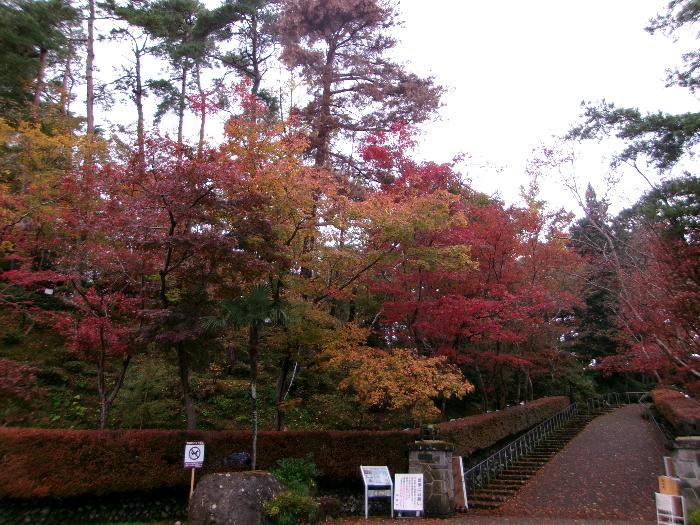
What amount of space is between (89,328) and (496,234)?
38.3 feet

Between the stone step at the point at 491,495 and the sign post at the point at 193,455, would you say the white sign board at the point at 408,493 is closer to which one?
the stone step at the point at 491,495

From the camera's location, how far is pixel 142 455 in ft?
30.6

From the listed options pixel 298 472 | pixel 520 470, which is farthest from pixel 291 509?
pixel 520 470

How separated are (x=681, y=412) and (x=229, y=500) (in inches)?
544

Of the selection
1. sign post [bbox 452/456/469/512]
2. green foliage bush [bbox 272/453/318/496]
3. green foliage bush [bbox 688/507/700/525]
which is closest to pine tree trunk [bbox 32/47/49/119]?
green foliage bush [bbox 272/453/318/496]

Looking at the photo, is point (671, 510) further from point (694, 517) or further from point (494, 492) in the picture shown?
point (494, 492)

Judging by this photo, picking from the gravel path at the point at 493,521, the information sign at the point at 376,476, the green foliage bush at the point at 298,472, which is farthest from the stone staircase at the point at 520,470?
the green foliage bush at the point at 298,472

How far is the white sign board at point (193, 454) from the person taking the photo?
9008mm

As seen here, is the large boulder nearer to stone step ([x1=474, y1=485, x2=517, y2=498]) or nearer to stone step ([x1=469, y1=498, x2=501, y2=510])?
stone step ([x1=469, y1=498, x2=501, y2=510])

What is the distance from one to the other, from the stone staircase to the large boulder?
5.53 metres

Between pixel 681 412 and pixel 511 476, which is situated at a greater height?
pixel 681 412

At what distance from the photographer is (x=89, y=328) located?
34.2 feet

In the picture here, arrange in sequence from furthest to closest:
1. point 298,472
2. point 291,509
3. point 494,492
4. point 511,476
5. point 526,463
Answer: point 526,463, point 511,476, point 494,492, point 298,472, point 291,509

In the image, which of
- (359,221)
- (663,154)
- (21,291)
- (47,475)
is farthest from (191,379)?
(663,154)
